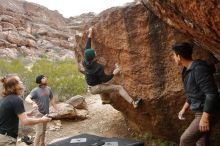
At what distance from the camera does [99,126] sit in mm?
9688

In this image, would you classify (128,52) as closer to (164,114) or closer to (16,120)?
(164,114)

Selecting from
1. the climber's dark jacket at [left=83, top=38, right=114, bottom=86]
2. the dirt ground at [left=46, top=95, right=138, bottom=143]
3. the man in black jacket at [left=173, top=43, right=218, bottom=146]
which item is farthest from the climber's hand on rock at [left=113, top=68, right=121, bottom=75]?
the man in black jacket at [left=173, top=43, right=218, bottom=146]

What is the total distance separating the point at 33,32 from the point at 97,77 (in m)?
30.1

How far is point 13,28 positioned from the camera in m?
33.2

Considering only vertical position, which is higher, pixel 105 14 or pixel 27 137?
pixel 105 14

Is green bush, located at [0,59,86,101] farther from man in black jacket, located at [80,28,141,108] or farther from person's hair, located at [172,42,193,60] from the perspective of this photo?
person's hair, located at [172,42,193,60]

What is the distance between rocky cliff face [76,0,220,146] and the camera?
6.25m

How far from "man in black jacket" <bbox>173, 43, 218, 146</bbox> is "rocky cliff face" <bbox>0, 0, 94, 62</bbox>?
2235cm

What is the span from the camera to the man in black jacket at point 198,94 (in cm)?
402

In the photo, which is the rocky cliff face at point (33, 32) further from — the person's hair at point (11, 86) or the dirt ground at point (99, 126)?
the person's hair at point (11, 86)

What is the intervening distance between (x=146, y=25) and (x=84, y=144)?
2.34 metres

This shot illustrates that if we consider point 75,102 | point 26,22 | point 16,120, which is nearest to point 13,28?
point 26,22

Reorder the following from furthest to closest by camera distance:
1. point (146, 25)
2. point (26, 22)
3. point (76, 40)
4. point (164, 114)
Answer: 1. point (26, 22)
2. point (76, 40)
3. point (164, 114)
4. point (146, 25)

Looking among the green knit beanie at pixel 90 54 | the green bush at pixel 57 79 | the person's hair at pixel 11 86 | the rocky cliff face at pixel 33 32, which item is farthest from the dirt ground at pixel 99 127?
the rocky cliff face at pixel 33 32
